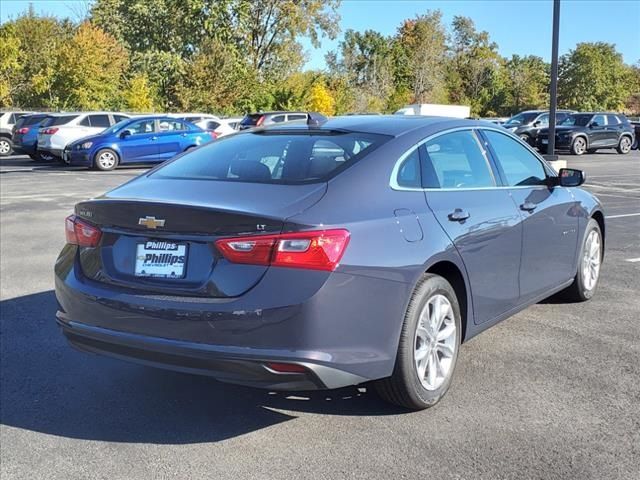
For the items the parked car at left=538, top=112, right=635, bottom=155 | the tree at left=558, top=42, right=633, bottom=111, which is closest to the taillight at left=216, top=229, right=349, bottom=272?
the parked car at left=538, top=112, right=635, bottom=155

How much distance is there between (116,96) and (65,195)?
2705 cm

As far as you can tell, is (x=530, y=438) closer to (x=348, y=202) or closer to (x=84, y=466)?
(x=348, y=202)

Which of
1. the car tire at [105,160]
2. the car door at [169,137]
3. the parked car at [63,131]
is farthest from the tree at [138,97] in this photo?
the car tire at [105,160]

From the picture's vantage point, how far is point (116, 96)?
39.4m

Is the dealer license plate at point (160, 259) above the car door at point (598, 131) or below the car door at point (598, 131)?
below

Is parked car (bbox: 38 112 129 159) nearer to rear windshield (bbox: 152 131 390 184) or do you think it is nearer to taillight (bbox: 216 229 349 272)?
rear windshield (bbox: 152 131 390 184)

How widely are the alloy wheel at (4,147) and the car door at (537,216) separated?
88.9ft

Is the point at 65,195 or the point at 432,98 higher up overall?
the point at 432,98

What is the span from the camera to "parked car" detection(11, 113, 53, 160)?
2384cm

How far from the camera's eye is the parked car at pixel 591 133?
1103 inches

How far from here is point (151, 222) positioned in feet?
11.2

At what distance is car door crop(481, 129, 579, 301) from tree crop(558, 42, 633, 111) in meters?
62.3

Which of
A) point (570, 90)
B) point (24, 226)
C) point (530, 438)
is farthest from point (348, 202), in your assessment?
point (570, 90)

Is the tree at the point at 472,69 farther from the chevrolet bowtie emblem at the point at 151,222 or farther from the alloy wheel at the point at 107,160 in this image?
the chevrolet bowtie emblem at the point at 151,222
